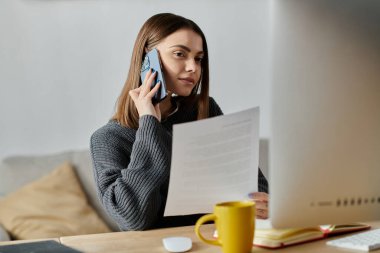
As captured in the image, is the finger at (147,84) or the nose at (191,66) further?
the nose at (191,66)

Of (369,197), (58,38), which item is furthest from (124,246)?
(58,38)

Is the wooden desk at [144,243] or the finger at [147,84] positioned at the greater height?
the finger at [147,84]

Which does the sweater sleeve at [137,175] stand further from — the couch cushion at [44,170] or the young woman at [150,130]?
the couch cushion at [44,170]

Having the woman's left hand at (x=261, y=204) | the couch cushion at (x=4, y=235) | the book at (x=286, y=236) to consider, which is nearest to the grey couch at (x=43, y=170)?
the couch cushion at (x=4, y=235)

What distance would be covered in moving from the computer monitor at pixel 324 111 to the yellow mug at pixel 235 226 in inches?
2.4

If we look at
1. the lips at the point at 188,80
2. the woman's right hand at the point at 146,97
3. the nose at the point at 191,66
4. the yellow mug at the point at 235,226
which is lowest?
the yellow mug at the point at 235,226

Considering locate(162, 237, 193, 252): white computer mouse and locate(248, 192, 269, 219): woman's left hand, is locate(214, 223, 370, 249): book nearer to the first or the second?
locate(162, 237, 193, 252): white computer mouse

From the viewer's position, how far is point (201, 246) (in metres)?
1.24

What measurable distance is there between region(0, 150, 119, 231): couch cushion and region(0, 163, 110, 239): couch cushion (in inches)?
1.7

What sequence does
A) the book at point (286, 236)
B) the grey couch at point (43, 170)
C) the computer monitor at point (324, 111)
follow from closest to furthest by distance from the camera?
the computer monitor at point (324, 111), the book at point (286, 236), the grey couch at point (43, 170)

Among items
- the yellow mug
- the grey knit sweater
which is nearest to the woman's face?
the grey knit sweater

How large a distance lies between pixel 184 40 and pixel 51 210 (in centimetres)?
120

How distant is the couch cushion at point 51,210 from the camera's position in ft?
8.84

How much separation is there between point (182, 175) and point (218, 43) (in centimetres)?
203
